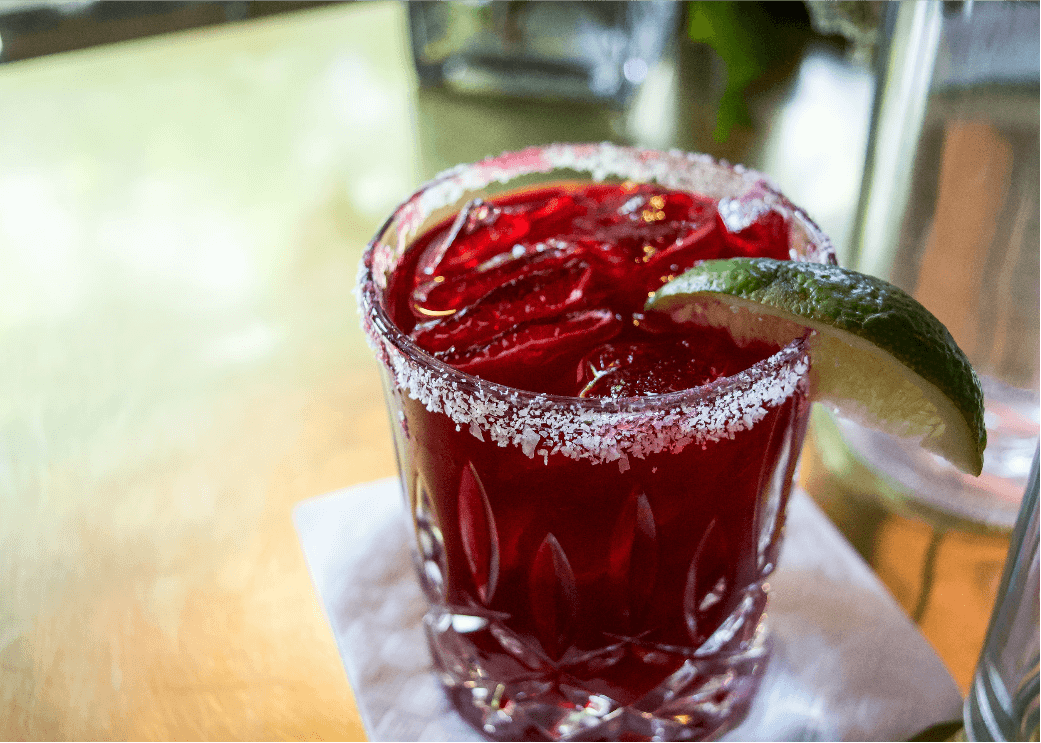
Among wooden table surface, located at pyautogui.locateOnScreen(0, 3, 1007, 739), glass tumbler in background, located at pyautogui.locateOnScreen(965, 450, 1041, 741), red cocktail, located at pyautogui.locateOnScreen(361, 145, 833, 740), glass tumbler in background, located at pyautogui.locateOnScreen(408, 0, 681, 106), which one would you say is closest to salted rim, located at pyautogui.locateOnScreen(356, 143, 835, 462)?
red cocktail, located at pyautogui.locateOnScreen(361, 145, 833, 740)

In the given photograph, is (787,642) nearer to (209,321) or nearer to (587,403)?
(587,403)

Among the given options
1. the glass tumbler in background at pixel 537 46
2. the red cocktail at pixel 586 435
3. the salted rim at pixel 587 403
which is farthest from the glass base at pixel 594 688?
the glass tumbler in background at pixel 537 46

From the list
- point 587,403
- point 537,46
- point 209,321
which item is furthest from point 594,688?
point 537,46

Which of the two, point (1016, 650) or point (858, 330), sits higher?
point (858, 330)

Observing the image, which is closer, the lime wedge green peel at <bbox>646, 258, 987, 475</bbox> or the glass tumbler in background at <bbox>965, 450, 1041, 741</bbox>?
the lime wedge green peel at <bbox>646, 258, 987, 475</bbox>

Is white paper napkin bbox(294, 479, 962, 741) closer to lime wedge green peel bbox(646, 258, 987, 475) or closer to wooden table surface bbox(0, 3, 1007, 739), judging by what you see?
wooden table surface bbox(0, 3, 1007, 739)

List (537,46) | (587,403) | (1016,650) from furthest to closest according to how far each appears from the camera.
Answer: (537,46) → (1016,650) → (587,403)
